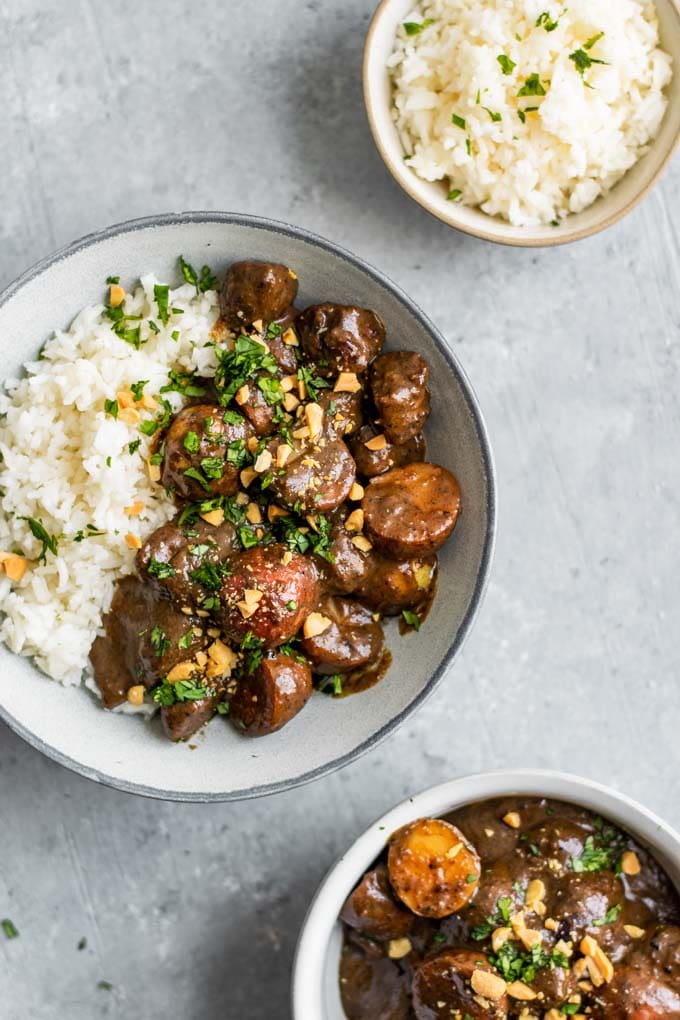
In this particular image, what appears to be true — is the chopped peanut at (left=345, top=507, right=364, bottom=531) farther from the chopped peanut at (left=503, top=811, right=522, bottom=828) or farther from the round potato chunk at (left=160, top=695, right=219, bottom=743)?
the chopped peanut at (left=503, top=811, right=522, bottom=828)

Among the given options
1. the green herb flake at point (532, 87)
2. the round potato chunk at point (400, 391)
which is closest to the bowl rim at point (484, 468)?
the round potato chunk at point (400, 391)

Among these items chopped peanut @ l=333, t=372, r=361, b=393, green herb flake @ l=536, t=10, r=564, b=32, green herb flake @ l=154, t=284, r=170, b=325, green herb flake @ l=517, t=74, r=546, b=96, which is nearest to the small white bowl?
chopped peanut @ l=333, t=372, r=361, b=393

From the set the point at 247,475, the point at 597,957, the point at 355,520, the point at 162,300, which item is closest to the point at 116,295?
the point at 162,300

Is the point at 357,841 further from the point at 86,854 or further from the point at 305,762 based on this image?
the point at 86,854

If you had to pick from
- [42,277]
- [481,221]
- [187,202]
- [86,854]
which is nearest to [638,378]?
[481,221]

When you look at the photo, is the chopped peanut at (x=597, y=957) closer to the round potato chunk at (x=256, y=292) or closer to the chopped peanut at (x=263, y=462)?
the chopped peanut at (x=263, y=462)
